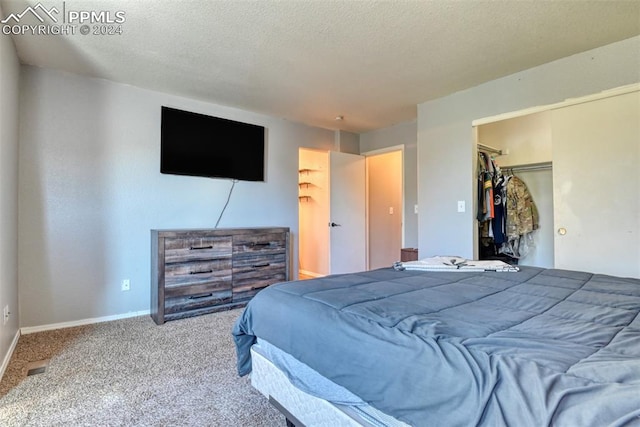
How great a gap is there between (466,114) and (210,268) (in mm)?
3035

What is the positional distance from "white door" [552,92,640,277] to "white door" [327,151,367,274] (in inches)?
103

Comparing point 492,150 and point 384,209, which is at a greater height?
point 492,150

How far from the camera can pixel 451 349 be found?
0.89m

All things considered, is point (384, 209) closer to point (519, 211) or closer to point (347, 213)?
point (347, 213)

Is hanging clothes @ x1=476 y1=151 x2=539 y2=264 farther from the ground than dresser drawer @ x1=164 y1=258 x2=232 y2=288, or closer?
farther from the ground

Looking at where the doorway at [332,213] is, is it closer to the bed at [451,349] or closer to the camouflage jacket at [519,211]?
the camouflage jacket at [519,211]

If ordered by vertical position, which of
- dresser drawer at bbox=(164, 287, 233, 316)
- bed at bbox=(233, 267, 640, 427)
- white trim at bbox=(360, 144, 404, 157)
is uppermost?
white trim at bbox=(360, 144, 404, 157)

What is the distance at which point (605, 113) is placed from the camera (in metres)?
2.53

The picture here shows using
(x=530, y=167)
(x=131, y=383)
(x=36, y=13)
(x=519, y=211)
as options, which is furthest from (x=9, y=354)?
(x=530, y=167)

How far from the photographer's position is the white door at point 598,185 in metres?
2.42

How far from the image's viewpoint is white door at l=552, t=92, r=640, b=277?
95.3 inches

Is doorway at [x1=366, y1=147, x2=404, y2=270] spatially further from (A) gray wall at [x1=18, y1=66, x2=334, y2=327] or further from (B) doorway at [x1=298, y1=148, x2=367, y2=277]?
(A) gray wall at [x1=18, y1=66, x2=334, y2=327]

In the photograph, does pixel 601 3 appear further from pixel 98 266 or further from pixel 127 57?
pixel 98 266

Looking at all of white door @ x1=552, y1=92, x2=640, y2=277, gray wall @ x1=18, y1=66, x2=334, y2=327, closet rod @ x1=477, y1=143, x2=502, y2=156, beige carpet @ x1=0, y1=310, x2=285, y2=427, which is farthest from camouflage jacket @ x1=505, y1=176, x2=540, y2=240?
gray wall @ x1=18, y1=66, x2=334, y2=327
